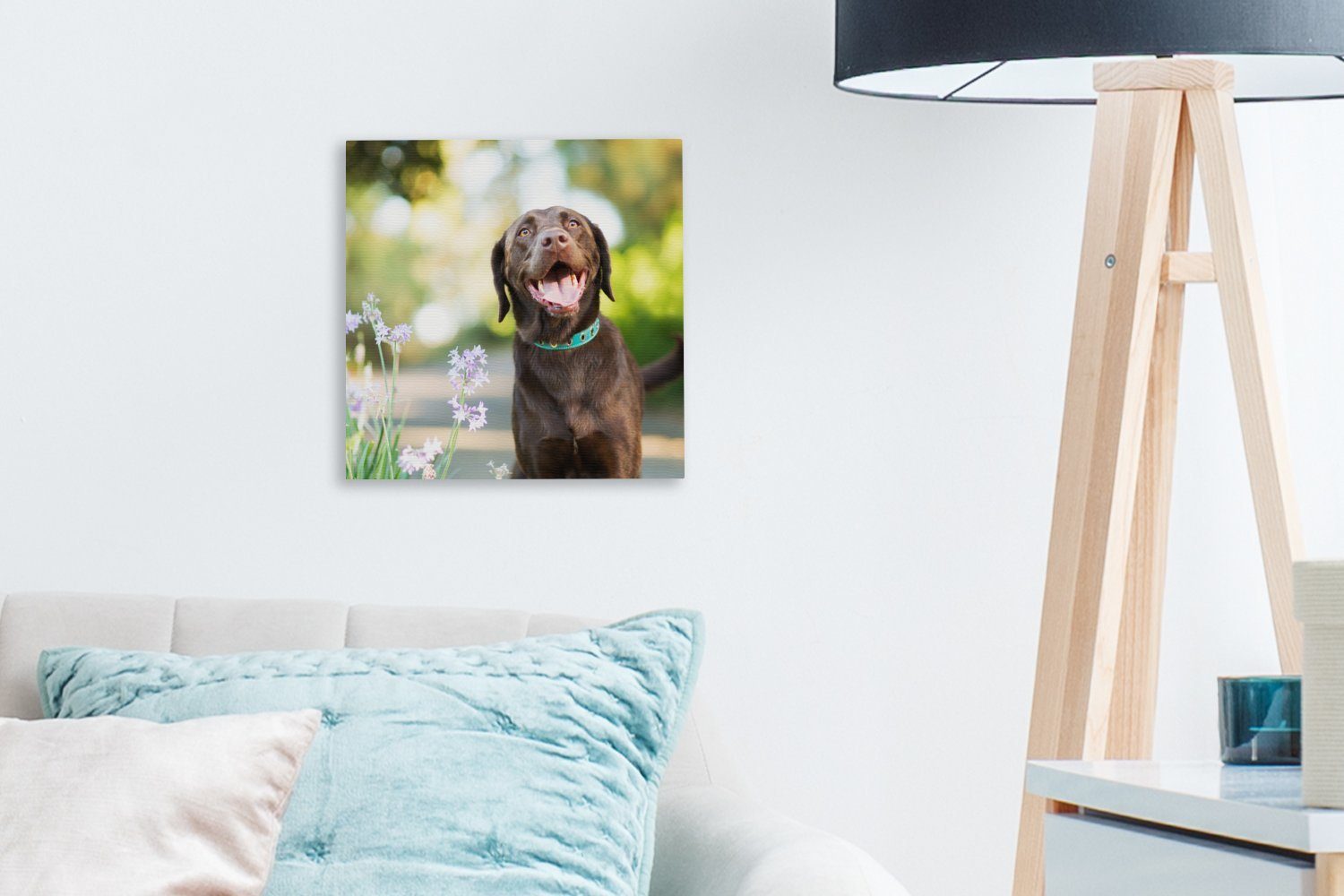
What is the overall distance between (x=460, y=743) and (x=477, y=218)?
3.13 feet

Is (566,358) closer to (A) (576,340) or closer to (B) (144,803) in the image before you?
(A) (576,340)

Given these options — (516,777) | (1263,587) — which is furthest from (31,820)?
(1263,587)

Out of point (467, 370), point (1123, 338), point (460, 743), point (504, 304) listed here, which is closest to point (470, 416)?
point (467, 370)

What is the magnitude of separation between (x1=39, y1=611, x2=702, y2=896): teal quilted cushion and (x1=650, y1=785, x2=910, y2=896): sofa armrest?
2.6 inches

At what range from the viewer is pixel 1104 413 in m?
1.79

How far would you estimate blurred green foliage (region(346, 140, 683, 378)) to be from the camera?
2207 mm

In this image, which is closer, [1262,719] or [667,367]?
[1262,719]

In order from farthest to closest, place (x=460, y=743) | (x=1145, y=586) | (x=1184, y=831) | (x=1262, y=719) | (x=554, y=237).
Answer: (x=554, y=237)
(x=1145, y=586)
(x=460, y=743)
(x=1262, y=719)
(x=1184, y=831)

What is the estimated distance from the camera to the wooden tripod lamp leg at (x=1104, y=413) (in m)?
1.76

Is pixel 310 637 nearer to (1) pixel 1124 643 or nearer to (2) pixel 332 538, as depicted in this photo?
(2) pixel 332 538

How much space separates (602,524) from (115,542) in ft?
2.28

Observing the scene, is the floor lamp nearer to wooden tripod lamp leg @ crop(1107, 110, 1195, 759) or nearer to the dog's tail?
wooden tripod lamp leg @ crop(1107, 110, 1195, 759)

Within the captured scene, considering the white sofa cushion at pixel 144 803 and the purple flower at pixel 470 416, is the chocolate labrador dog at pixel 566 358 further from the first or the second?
the white sofa cushion at pixel 144 803

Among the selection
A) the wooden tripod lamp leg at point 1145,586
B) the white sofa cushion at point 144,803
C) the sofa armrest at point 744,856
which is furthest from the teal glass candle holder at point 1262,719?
the white sofa cushion at point 144,803
